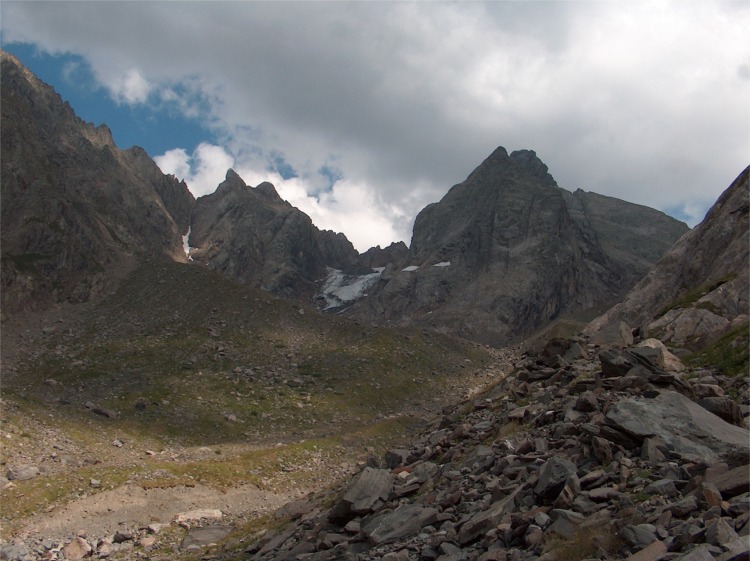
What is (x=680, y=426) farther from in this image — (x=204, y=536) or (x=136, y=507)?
(x=136, y=507)

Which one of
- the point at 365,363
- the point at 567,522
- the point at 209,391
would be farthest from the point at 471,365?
the point at 567,522

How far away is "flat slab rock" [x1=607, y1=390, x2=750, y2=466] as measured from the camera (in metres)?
14.4

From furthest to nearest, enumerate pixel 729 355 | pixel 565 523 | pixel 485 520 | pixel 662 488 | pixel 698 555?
pixel 729 355 < pixel 485 520 < pixel 662 488 < pixel 565 523 < pixel 698 555

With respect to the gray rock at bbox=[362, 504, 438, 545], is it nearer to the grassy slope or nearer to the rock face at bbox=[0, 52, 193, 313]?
the grassy slope

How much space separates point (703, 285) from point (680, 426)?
3012 centimetres

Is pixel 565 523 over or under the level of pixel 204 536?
over

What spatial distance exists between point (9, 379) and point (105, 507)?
36.2m

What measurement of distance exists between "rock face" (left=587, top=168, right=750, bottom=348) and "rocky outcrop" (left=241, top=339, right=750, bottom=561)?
35.8 ft

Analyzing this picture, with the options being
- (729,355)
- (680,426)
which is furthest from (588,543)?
(729,355)

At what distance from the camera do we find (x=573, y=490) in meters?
13.1

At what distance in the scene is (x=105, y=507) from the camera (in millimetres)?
34312

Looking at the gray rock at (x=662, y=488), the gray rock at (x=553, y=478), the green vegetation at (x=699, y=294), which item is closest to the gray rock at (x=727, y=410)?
the gray rock at (x=553, y=478)

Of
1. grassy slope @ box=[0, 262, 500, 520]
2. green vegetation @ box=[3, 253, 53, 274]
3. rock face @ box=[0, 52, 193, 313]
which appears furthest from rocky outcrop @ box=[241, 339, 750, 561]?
green vegetation @ box=[3, 253, 53, 274]

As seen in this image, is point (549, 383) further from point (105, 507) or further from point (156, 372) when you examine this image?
point (156, 372)
